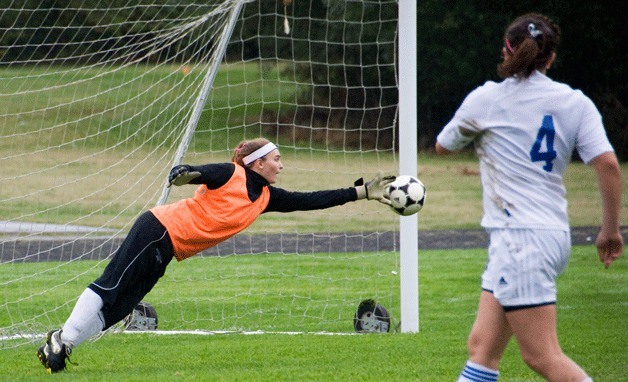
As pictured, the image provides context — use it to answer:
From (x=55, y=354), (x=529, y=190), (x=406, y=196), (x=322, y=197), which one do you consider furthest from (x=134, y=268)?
(x=529, y=190)

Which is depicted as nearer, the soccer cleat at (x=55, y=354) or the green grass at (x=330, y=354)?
the green grass at (x=330, y=354)

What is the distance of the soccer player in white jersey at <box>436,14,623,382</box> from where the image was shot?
12.3 ft

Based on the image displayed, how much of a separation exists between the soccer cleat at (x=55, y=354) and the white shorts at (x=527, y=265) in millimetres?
3235

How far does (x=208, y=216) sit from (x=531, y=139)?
10.1 feet

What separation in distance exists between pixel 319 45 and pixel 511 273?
1825 cm

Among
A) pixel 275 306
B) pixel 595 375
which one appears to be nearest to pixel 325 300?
pixel 275 306

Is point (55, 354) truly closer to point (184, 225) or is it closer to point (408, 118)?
point (184, 225)

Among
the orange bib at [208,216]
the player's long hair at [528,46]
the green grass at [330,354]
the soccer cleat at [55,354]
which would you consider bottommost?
the green grass at [330,354]

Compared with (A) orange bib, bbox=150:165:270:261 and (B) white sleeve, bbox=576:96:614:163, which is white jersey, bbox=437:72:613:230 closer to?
(B) white sleeve, bbox=576:96:614:163

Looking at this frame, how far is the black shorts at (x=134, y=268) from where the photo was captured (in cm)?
635

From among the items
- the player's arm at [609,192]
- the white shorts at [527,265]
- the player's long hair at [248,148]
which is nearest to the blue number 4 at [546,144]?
the player's arm at [609,192]

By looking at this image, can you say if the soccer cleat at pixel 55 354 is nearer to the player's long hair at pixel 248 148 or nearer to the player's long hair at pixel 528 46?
the player's long hair at pixel 248 148

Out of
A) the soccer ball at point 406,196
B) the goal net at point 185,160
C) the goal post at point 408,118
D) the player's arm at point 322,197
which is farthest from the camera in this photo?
the goal net at point 185,160

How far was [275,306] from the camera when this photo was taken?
934 centimetres
